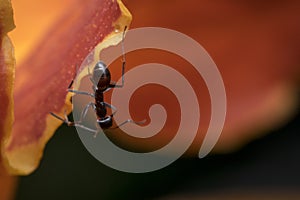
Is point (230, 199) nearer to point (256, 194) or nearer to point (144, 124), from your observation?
point (256, 194)

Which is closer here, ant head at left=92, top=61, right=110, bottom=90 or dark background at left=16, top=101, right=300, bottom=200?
ant head at left=92, top=61, right=110, bottom=90

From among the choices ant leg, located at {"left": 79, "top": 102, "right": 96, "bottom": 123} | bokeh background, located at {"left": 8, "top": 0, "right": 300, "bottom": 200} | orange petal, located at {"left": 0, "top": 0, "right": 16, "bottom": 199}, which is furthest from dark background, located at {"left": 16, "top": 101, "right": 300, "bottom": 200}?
orange petal, located at {"left": 0, "top": 0, "right": 16, "bottom": 199}

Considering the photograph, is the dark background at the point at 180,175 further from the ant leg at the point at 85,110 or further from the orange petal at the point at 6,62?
the orange petal at the point at 6,62

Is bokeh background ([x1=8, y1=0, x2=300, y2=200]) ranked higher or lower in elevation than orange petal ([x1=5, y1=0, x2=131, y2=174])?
higher

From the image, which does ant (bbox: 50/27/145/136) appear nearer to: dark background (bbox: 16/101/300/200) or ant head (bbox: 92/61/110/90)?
ant head (bbox: 92/61/110/90)

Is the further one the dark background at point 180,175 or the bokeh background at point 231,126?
the dark background at point 180,175

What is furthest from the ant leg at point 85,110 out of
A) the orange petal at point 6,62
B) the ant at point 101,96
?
the orange petal at point 6,62

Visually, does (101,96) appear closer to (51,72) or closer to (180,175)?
(51,72)

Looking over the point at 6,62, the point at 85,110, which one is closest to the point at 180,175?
the point at 85,110

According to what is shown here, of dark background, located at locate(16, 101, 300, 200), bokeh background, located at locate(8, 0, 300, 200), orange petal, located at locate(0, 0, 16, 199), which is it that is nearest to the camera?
orange petal, located at locate(0, 0, 16, 199)
